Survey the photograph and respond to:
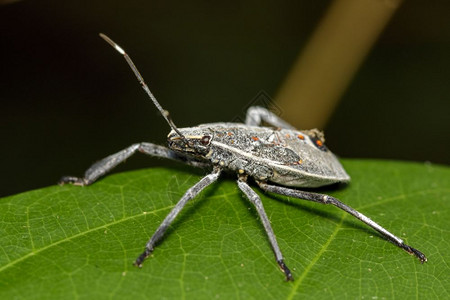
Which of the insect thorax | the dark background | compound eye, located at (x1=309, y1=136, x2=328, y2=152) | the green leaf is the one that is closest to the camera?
the green leaf

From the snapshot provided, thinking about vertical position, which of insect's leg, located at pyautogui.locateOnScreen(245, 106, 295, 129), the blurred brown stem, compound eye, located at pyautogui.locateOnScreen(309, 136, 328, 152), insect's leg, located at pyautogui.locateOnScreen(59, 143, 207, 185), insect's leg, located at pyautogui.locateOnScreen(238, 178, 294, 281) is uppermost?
the blurred brown stem

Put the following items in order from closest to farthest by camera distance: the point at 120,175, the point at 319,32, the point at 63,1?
the point at 120,175 < the point at 319,32 < the point at 63,1

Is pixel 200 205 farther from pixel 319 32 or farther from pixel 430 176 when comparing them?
pixel 319 32

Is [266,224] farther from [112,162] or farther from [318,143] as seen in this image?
[112,162]

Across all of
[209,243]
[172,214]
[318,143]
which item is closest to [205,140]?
[172,214]

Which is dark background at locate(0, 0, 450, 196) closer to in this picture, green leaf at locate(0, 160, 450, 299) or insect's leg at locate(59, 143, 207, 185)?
insect's leg at locate(59, 143, 207, 185)

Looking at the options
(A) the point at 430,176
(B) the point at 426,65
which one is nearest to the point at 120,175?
(A) the point at 430,176

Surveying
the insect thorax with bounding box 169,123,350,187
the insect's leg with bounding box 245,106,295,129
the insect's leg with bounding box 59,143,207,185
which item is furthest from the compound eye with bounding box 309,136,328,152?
the insect's leg with bounding box 59,143,207,185
